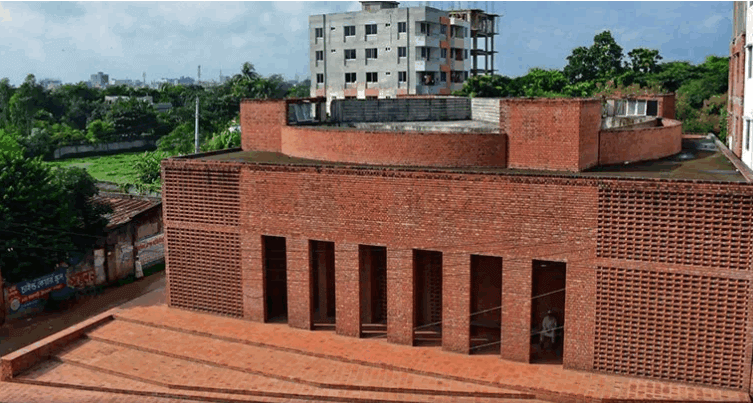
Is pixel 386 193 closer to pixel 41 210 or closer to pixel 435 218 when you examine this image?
pixel 435 218

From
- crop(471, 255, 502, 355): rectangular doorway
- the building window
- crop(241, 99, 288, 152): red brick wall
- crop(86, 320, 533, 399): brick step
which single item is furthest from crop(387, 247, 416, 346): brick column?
the building window

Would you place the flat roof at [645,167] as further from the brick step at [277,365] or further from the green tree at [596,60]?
the green tree at [596,60]

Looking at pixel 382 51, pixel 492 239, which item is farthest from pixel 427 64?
pixel 492 239

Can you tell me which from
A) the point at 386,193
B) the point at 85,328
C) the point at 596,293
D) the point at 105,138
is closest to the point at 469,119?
the point at 386,193

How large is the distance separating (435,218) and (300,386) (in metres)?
4.76

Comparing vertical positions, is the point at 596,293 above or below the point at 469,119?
below

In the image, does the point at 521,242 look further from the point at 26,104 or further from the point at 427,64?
the point at 26,104

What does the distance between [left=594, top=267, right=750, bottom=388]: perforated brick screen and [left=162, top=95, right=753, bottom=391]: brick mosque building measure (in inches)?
1.1

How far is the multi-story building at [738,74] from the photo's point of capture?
76.5ft

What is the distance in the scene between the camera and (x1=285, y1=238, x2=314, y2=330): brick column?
59.3ft

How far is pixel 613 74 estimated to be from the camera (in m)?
57.8

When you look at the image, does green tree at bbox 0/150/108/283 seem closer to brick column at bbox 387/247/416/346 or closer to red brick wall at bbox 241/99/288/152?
red brick wall at bbox 241/99/288/152

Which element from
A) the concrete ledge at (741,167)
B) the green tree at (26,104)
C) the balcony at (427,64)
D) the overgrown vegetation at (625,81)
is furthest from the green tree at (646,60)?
the green tree at (26,104)

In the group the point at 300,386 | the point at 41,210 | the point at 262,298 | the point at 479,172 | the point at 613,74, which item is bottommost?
the point at 300,386
